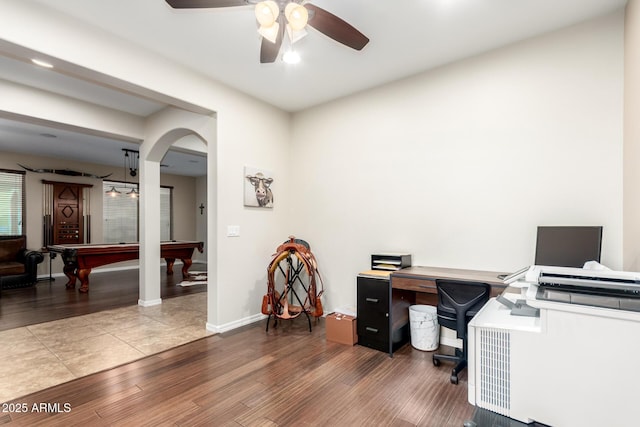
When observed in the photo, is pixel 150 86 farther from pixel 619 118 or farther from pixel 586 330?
pixel 619 118

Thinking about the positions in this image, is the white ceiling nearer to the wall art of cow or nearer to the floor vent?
the wall art of cow

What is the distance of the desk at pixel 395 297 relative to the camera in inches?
110

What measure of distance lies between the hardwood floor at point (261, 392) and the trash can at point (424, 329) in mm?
93

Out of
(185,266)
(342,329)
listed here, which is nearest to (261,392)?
(342,329)

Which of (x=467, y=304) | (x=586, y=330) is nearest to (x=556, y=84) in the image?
(x=467, y=304)

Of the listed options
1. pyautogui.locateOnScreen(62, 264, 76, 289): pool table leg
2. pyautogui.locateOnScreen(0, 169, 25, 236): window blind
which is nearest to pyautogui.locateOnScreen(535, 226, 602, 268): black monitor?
pyautogui.locateOnScreen(62, 264, 76, 289): pool table leg

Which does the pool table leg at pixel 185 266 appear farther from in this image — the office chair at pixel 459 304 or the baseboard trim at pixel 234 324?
the office chair at pixel 459 304

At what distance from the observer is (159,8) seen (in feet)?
7.73

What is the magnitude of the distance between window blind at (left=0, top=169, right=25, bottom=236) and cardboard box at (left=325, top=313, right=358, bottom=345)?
300 inches

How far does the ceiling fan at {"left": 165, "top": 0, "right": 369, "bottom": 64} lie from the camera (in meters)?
1.76

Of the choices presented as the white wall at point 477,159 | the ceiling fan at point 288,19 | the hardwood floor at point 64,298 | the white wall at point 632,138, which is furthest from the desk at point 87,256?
the white wall at point 632,138

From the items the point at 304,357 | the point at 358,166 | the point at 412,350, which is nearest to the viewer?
the point at 304,357

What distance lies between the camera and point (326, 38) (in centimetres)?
275

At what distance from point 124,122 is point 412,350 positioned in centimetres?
492
